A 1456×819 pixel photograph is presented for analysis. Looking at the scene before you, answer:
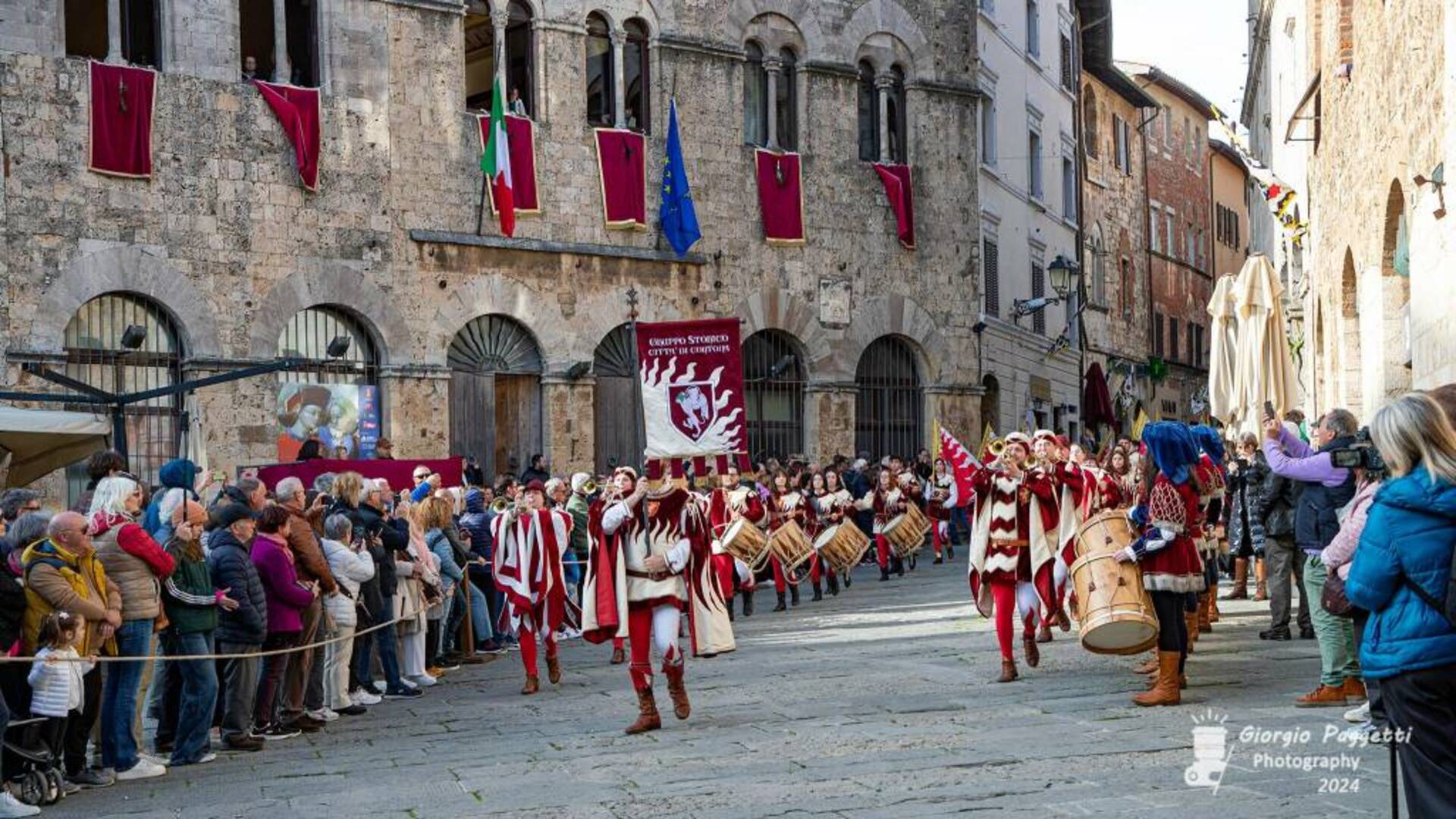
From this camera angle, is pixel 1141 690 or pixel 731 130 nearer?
pixel 1141 690

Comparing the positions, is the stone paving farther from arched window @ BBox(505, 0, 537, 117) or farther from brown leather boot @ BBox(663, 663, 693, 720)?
arched window @ BBox(505, 0, 537, 117)

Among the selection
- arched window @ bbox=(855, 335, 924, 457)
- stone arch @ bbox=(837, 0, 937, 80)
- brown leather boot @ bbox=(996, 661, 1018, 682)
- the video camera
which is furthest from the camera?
stone arch @ bbox=(837, 0, 937, 80)

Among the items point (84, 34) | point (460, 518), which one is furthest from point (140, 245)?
point (460, 518)

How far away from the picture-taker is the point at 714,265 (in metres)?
31.5

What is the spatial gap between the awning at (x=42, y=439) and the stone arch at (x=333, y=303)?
925 cm

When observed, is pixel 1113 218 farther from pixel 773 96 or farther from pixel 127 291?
pixel 127 291

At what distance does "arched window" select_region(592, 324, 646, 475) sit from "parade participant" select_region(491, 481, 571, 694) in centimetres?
1423

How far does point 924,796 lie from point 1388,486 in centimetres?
335

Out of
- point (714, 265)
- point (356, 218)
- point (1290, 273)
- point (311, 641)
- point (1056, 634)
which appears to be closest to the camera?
point (311, 641)

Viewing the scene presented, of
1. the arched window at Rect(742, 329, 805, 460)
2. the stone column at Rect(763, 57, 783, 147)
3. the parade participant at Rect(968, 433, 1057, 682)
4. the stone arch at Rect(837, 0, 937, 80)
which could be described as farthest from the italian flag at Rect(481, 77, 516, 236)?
the parade participant at Rect(968, 433, 1057, 682)

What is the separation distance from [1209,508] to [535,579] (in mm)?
5373

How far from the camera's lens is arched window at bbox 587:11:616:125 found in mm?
30531

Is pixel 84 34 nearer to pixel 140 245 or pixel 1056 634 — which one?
pixel 140 245

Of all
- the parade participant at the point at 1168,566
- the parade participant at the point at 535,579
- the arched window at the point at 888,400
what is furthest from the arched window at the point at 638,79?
the parade participant at the point at 1168,566
